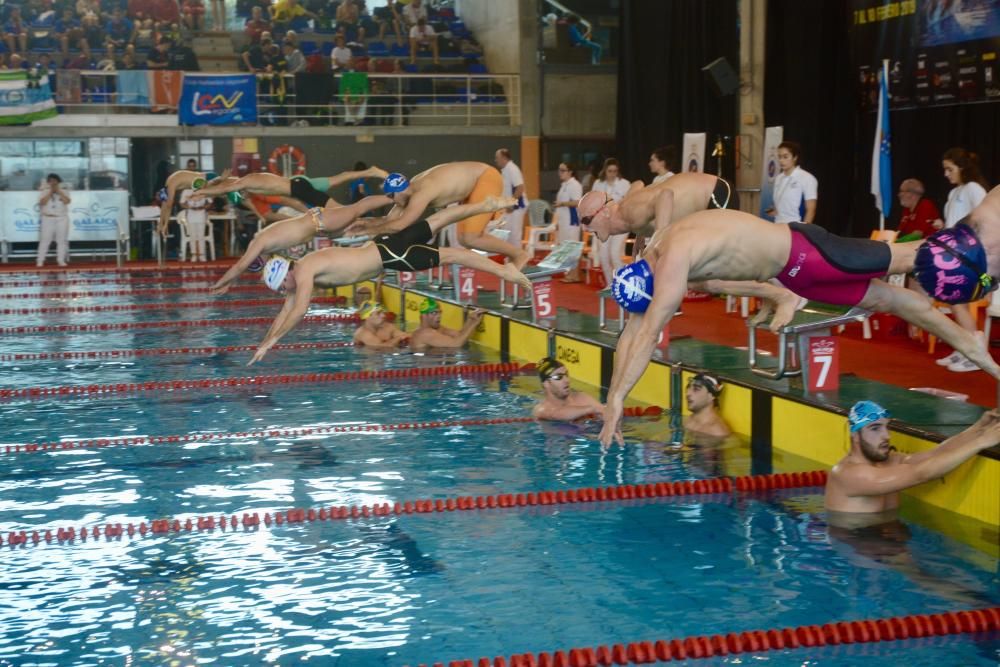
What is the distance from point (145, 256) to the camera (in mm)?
20203

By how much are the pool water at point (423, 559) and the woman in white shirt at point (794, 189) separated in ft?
9.70

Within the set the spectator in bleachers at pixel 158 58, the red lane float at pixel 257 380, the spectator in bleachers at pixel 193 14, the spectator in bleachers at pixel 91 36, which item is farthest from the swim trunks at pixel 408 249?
the spectator in bleachers at pixel 193 14

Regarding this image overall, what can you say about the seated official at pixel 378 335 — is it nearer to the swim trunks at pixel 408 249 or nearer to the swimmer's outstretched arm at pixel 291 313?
the swim trunks at pixel 408 249

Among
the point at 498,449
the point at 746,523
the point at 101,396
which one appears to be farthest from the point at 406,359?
the point at 746,523

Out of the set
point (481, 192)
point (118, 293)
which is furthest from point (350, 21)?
point (481, 192)

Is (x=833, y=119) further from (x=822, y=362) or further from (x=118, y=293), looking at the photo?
(x=118, y=293)

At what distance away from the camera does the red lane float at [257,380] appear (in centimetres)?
843

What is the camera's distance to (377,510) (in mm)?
5359

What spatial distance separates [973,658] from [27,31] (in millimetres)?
21010

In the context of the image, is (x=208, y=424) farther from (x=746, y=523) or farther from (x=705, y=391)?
(x=746, y=523)

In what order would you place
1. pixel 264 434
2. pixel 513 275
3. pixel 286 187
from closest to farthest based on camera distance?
pixel 264 434
pixel 513 275
pixel 286 187

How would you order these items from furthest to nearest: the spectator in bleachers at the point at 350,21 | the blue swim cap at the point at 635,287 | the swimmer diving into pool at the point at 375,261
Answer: the spectator in bleachers at the point at 350,21 → the swimmer diving into pool at the point at 375,261 → the blue swim cap at the point at 635,287

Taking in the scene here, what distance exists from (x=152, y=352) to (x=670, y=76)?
864 cm

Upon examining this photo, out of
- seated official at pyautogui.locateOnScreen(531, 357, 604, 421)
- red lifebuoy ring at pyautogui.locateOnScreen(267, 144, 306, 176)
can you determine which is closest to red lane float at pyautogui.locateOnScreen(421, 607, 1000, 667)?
seated official at pyautogui.locateOnScreen(531, 357, 604, 421)
